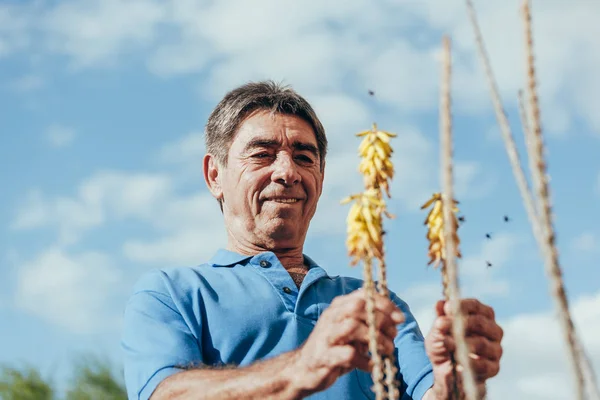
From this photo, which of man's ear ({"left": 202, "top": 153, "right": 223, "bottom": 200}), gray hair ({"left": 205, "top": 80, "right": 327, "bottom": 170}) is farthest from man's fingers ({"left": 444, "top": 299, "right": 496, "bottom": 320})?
man's ear ({"left": 202, "top": 153, "right": 223, "bottom": 200})

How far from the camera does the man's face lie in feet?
15.5

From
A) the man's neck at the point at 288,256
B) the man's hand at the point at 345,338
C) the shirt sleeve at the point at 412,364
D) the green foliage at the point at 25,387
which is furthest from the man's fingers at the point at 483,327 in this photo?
the green foliage at the point at 25,387

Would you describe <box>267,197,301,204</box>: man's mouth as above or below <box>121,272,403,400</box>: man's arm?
above

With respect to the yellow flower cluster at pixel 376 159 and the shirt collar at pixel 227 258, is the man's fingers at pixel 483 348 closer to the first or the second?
the yellow flower cluster at pixel 376 159

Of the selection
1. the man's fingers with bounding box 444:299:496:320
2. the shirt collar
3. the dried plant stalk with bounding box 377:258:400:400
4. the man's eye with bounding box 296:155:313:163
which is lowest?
the dried plant stalk with bounding box 377:258:400:400

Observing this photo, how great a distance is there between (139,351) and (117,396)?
10.3 m

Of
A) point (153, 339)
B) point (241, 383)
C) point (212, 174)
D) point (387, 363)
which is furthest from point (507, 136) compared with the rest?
point (212, 174)

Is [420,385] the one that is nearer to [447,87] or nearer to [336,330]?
[336,330]

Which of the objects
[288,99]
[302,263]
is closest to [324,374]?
[302,263]

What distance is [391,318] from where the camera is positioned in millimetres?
2297

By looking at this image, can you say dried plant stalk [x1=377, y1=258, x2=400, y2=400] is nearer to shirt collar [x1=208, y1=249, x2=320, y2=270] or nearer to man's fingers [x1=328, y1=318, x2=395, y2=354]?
man's fingers [x1=328, y1=318, x2=395, y2=354]

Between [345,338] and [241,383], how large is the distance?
2.36 feet

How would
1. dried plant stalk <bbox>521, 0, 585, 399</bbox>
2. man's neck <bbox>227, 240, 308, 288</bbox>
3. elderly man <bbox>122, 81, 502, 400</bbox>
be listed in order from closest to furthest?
dried plant stalk <bbox>521, 0, 585, 399</bbox> → elderly man <bbox>122, 81, 502, 400</bbox> → man's neck <bbox>227, 240, 308, 288</bbox>

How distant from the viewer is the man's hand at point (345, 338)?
2295 millimetres
